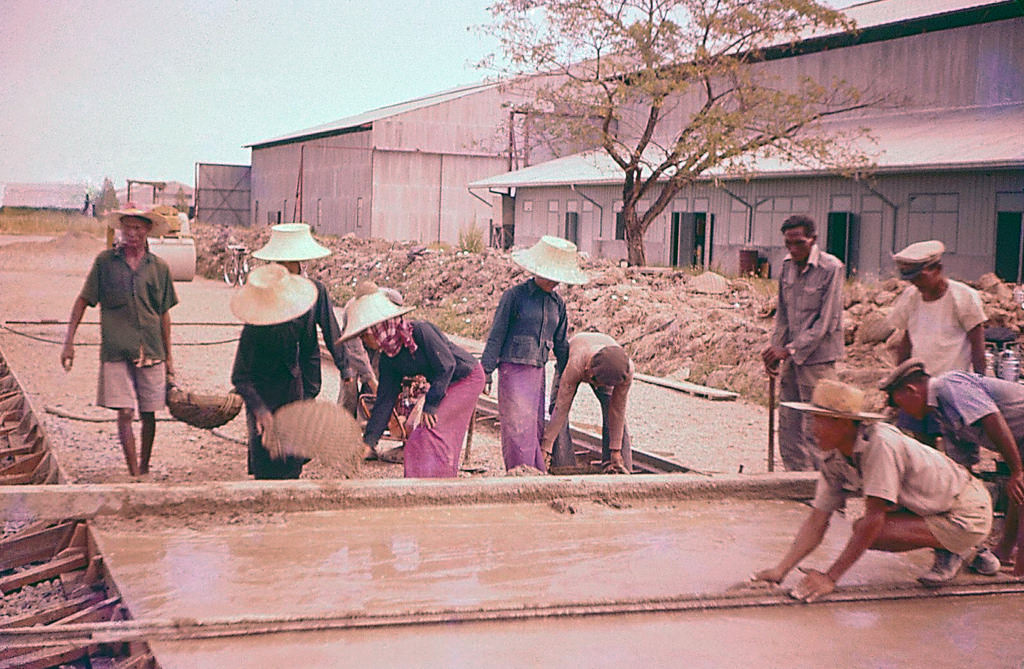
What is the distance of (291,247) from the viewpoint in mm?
6551

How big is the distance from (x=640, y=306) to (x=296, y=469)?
10.3 metres

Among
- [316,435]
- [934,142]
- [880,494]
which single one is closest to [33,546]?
[316,435]

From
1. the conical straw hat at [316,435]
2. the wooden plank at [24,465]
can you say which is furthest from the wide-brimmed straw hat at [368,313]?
the wooden plank at [24,465]

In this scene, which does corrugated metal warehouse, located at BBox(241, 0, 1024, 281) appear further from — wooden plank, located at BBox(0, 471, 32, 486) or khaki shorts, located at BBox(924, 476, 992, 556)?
wooden plank, located at BBox(0, 471, 32, 486)

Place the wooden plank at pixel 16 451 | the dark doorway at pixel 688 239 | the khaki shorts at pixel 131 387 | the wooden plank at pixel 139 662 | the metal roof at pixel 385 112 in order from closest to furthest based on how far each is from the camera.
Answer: the wooden plank at pixel 139 662 → the khaki shorts at pixel 131 387 → the wooden plank at pixel 16 451 → the dark doorway at pixel 688 239 → the metal roof at pixel 385 112

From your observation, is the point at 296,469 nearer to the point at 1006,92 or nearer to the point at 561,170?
the point at 1006,92

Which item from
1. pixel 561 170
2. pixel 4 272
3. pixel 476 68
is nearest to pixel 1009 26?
pixel 476 68

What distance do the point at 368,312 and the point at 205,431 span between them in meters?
3.76

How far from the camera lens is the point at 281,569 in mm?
4859

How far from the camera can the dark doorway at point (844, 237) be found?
67.6 feet

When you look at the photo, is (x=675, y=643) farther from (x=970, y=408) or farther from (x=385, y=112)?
(x=385, y=112)

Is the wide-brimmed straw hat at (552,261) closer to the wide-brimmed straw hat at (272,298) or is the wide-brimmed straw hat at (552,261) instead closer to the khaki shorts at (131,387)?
the wide-brimmed straw hat at (272,298)

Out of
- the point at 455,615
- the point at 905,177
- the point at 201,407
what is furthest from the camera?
the point at 905,177

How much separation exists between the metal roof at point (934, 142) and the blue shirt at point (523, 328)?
12.9 metres
